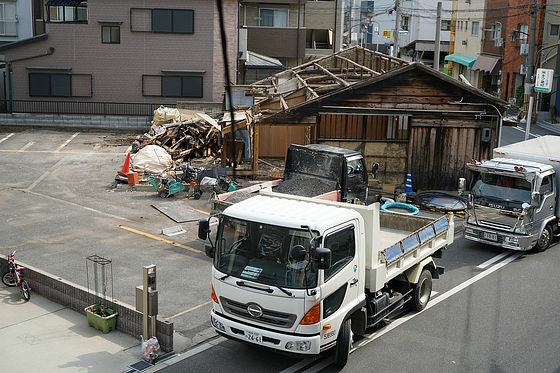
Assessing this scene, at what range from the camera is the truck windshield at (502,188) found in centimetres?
1561

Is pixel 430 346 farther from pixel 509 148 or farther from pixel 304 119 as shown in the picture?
pixel 304 119

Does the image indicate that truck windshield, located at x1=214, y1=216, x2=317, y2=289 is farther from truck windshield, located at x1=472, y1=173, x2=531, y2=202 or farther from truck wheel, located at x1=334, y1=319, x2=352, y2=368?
truck windshield, located at x1=472, y1=173, x2=531, y2=202

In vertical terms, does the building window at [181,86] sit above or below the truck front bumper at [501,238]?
above

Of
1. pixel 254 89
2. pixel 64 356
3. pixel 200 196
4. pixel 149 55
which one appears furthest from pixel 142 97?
pixel 64 356

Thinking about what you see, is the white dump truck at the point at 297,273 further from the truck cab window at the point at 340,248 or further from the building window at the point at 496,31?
the building window at the point at 496,31

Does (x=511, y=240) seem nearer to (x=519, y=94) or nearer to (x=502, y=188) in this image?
(x=502, y=188)

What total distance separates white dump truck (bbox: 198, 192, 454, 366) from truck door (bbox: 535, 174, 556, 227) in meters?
7.16

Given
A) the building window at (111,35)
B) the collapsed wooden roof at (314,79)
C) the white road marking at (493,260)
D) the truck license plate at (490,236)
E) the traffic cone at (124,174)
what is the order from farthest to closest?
the building window at (111,35), the collapsed wooden roof at (314,79), the traffic cone at (124,174), the truck license plate at (490,236), the white road marking at (493,260)

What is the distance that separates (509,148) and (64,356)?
12.8 meters

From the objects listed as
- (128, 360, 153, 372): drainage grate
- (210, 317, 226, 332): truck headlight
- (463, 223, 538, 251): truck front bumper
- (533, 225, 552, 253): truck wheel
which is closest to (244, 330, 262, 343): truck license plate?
(210, 317, 226, 332): truck headlight

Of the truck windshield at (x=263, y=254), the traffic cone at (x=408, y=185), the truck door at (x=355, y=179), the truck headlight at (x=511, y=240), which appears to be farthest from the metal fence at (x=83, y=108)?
the truck windshield at (x=263, y=254)

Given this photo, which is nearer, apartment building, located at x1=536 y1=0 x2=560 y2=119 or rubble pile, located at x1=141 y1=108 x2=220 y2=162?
rubble pile, located at x1=141 y1=108 x2=220 y2=162

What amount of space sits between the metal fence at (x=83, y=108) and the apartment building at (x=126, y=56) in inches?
12.8

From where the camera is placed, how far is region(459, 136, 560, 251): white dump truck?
50.7 ft
